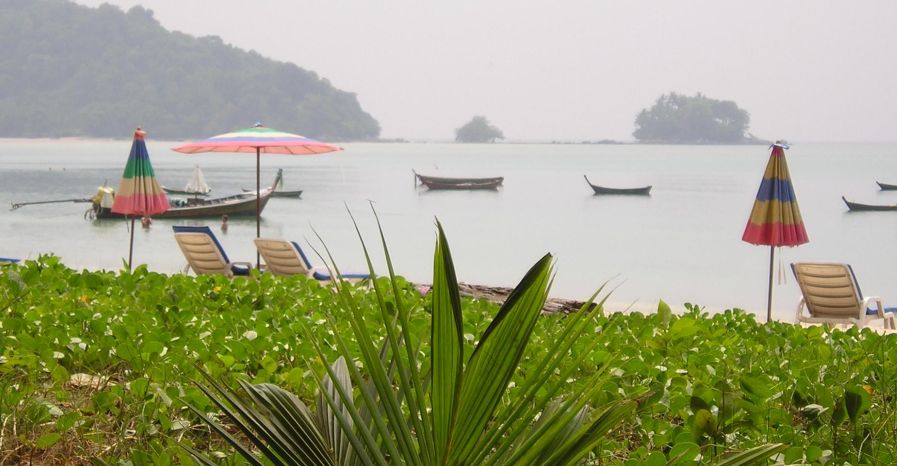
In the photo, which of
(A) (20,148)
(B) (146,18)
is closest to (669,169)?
(B) (146,18)

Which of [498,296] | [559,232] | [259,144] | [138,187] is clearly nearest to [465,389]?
[498,296]

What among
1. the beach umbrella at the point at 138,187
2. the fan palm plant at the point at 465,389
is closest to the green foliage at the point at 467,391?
the fan palm plant at the point at 465,389

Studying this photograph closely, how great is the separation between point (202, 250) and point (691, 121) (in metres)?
119

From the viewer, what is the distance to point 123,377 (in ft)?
8.36

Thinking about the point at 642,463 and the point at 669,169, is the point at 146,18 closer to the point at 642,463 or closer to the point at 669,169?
the point at 669,169

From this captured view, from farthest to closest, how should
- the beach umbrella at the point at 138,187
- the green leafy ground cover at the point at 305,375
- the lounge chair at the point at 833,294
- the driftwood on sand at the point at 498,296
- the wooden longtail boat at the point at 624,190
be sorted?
the wooden longtail boat at the point at 624,190 < the beach umbrella at the point at 138,187 < the lounge chair at the point at 833,294 < the driftwood on sand at the point at 498,296 < the green leafy ground cover at the point at 305,375

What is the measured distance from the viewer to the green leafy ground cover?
2.03 metres

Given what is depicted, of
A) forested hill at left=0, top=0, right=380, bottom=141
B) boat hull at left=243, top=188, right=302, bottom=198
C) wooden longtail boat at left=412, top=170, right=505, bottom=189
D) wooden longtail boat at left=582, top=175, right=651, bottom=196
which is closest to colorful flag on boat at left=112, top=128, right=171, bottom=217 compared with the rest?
boat hull at left=243, top=188, right=302, bottom=198

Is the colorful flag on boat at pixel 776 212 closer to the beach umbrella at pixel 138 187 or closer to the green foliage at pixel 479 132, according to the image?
the beach umbrella at pixel 138 187

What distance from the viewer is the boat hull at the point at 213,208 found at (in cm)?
3264

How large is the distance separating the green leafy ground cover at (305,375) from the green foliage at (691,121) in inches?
4866

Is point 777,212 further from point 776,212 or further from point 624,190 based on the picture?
point 624,190

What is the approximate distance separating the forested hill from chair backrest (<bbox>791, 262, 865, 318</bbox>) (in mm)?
113085

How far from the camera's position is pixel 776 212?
8.72m
